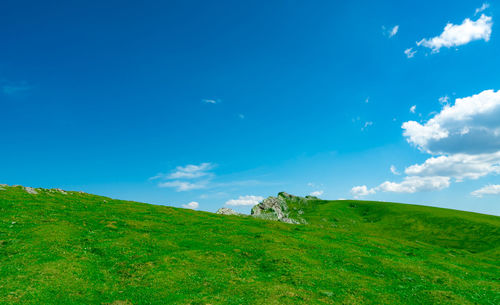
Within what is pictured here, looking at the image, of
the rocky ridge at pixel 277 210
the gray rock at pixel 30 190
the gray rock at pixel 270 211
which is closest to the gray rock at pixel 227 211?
the rocky ridge at pixel 277 210

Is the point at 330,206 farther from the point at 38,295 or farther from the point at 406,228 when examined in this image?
the point at 38,295

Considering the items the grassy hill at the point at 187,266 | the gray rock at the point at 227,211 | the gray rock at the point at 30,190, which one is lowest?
the grassy hill at the point at 187,266

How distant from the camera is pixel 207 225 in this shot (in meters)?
47.2

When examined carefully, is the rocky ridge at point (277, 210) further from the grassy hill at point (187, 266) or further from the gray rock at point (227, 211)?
the grassy hill at point (187, 266)

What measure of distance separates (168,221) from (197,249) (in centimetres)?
1653

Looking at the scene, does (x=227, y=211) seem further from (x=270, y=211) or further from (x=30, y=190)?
(x=30, y=190)

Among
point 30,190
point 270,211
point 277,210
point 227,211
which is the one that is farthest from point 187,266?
point 277,210

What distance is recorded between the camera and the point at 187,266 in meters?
28.0

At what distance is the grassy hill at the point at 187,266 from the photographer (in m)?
22.4

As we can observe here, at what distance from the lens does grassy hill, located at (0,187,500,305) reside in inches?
882

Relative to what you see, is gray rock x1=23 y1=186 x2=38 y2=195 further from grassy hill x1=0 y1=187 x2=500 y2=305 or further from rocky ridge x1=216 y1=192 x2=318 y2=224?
rocky ridge x1=216 y1=192 x2=318 y2=224

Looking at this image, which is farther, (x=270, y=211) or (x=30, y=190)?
(x=270, y=211)

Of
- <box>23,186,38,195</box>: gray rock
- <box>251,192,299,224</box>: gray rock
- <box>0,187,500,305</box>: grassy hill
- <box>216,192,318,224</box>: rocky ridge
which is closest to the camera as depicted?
<box>0,187,500,305</box>: grassy hill

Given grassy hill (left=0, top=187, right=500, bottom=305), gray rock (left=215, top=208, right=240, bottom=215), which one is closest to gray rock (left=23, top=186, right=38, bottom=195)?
grassy hill (left=0, top=187, right=500, bottom=305)
